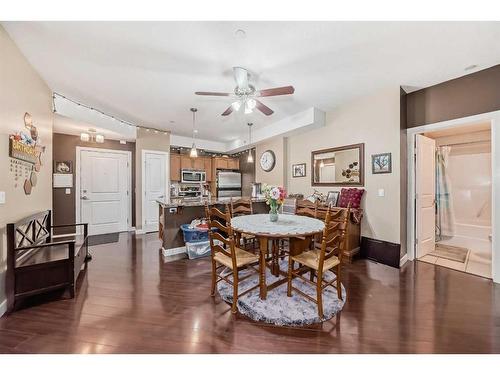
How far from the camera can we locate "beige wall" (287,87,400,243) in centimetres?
321

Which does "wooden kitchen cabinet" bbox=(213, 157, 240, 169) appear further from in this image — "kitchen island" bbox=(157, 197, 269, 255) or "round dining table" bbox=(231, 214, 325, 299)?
"round dining table" bbox=(231, 214, 325, 299)

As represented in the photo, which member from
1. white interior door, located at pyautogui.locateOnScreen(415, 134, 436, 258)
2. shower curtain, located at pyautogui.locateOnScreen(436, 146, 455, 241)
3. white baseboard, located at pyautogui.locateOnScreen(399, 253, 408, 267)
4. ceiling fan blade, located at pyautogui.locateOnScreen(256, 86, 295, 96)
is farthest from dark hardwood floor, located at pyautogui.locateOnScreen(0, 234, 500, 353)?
shower curtain, located at pyautogui.locateOnScreen(436, 146, 455, 241)

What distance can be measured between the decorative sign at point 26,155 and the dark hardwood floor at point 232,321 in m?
1.35

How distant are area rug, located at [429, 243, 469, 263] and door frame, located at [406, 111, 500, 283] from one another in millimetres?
688

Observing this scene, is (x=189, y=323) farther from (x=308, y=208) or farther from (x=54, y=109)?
(x=54, y=109)

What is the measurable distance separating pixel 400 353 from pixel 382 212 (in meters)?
2.27

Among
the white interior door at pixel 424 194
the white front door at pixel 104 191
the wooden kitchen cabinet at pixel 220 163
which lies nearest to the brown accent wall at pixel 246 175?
the wooden kitchen cabinet at pixel 220 163

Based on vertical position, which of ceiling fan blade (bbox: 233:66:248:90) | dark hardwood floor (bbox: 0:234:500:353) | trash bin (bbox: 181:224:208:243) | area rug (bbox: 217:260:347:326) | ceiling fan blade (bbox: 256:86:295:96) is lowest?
dark hardwood floor (bbox: 0:234:500:353)

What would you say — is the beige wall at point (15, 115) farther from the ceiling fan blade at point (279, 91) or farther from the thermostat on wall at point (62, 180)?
the ceiling fan blade at point (279, 91)

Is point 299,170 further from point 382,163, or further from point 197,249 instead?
point 197,249

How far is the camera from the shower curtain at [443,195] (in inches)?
189

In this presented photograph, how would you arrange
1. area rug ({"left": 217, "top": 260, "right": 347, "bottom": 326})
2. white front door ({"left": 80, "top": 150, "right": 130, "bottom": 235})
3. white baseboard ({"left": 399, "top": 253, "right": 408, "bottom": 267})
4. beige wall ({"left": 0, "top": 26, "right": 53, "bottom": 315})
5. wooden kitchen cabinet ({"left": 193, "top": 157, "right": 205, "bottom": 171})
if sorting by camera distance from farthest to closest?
wooden kitchen cabinet ({"left": 193, "top": 157, "right": 205, "bottom": 171}) → white front door ({"left": 80, "top": 150, "right": 130, "bottom": 235}) → white baseboard ({"left": 399, "top": 253, "right": 408, "bottom": 267}) → beige wall ({"left": 0, "top": 26, "right": 53, "bottom": 315}) → area rug ({"left": 217, "top": 260, "right": 347, "bottom": 326})

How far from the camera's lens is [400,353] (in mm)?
1500

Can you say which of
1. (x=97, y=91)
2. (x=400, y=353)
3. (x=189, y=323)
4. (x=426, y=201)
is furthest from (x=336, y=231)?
(x=97, y=91)
